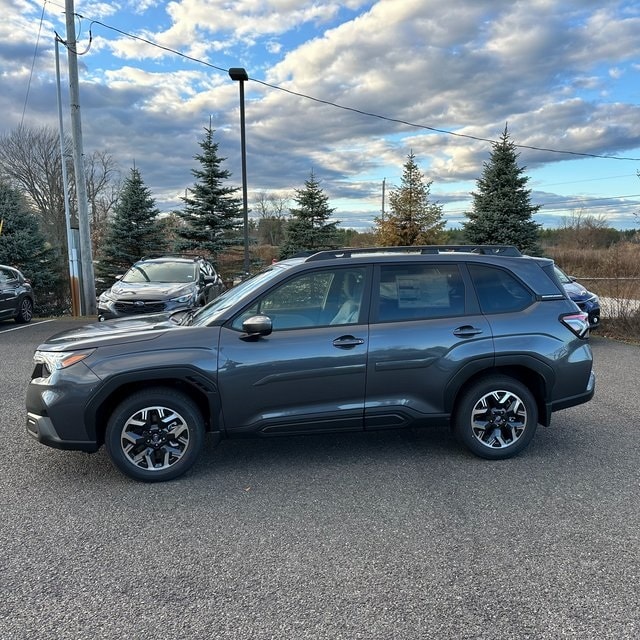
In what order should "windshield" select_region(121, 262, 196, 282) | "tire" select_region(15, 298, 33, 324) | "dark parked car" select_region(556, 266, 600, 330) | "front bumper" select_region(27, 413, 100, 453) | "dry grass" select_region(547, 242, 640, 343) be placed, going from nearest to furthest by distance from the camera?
"front bumper" select_region(27, 413, 100, 453), "dark parked car" select_region(556, 266, 600, 330), "dry grass" select_region(547, 242, 640, 343), "windshield" select_region(121, 262, 196, 282), "tire" select_region(15, 298, 33, 324)

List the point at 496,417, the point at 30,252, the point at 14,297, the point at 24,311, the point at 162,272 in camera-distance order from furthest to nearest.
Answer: the point at 30,252 < the point at 24,311 < the point at 14,297 < the point at 162,272 < the point at 496,417

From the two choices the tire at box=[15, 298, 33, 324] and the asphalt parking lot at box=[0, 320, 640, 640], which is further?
the tire at box=[15, 298, 33, 324]

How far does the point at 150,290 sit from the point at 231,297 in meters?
6.80

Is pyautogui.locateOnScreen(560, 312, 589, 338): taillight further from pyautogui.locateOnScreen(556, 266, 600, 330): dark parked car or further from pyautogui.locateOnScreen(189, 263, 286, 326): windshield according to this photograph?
pyautogui.locateOnScreen(556, 266, 600, 330): dark parked car

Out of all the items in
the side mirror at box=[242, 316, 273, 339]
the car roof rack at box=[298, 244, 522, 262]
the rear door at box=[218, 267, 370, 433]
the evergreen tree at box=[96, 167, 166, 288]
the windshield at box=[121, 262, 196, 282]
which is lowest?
the rear door at box=[218, 267, 370, 433]


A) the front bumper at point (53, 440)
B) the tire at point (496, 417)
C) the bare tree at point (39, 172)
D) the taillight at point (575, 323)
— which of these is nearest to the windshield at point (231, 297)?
the front bumper at point (53, 440)

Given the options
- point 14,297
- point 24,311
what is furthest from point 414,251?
point 24,311

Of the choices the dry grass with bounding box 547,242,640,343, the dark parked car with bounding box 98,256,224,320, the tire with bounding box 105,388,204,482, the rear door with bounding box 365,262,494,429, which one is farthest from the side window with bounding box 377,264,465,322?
the dry grass with bounding box 547,242,640,343

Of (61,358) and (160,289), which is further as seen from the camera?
(160,289)

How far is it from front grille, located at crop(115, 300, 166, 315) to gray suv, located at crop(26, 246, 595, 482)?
5.91 m

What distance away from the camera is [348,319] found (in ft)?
13.3

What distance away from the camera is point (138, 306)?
1022 centimetres

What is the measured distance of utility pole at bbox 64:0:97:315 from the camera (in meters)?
13.8

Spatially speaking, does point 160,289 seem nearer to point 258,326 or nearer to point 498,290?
point 258,326
